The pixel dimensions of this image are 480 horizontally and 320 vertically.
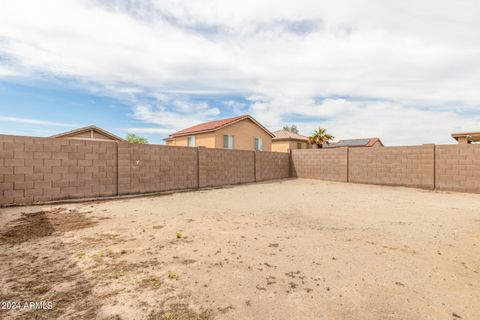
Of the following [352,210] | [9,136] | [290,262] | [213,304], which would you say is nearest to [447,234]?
[352,210]

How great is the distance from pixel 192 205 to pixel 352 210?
502 centimetres

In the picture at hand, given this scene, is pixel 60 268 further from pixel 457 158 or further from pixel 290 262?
pixel 457 158

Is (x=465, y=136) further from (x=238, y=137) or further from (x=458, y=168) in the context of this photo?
(x=238, y=137)

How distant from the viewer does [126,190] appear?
10258 mm

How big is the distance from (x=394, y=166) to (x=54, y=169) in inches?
623

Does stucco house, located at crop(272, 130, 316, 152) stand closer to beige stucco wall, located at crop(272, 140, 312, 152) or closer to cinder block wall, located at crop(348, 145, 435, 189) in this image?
beige stucco wall, located at crop(272, 140, 312, 152)

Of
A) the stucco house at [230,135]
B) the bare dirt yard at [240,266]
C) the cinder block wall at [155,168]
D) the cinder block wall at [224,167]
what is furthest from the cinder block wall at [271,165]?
the bare dirt yard at [240,266]

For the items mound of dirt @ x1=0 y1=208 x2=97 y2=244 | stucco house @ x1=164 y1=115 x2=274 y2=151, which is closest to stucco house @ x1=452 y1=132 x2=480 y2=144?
stucco house @ x1=164 y1=115 x2=274 y2=151

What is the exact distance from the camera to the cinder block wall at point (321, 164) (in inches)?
647

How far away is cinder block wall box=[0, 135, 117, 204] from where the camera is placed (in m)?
7.80

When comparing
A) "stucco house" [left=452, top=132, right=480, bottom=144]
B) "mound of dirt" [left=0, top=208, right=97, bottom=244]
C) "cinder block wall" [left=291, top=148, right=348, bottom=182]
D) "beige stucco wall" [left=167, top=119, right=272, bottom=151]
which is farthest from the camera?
"beige stucco wall" [left=167, top=119, right=272, bottom=151]

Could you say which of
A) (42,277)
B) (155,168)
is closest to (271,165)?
(155,168)

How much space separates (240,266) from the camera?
12.0 feet

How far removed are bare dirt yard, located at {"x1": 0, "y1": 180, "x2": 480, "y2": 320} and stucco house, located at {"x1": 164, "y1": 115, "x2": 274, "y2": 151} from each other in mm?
14222
